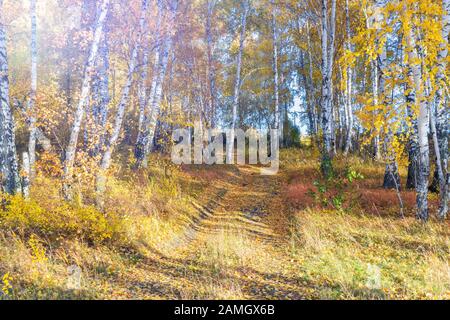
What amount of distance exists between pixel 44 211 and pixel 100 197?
1.48 meters

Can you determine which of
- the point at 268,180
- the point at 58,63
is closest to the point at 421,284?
the point at 268,180

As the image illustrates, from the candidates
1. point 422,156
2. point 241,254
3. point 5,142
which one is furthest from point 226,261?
point 5,142

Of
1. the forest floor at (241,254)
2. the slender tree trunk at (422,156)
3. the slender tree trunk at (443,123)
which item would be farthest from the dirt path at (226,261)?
the slender tree trunk at (443,123)

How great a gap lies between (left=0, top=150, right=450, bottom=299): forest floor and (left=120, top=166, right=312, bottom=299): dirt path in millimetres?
24

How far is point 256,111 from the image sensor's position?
151 feet

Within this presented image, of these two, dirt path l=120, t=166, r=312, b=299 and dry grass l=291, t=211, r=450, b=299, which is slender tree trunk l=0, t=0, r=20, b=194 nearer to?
dirt path l=120, t=166, r=312, b=299

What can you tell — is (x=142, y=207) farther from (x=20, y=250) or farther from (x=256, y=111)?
(x=256, y=111)

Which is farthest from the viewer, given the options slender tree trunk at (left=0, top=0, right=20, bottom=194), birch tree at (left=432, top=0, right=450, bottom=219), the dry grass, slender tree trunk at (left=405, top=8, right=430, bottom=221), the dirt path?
slender tree trunk at (left=0, top=0, right=20, bottom=194)

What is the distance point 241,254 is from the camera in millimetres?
6930

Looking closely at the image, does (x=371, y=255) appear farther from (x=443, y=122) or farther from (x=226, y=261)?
(x=443, y=122)

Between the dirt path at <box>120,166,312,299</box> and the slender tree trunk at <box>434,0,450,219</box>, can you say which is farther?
the slender tree trunk at <box>434,0,450,219</box>

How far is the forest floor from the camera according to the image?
5.02m

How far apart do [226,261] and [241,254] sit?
486 mm

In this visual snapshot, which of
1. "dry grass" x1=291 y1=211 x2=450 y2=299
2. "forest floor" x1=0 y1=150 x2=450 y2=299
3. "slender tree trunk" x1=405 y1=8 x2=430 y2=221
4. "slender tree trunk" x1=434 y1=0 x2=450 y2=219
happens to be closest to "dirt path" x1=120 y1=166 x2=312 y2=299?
"forest floor" x1=0 y1=150 x2=450 y2=299
